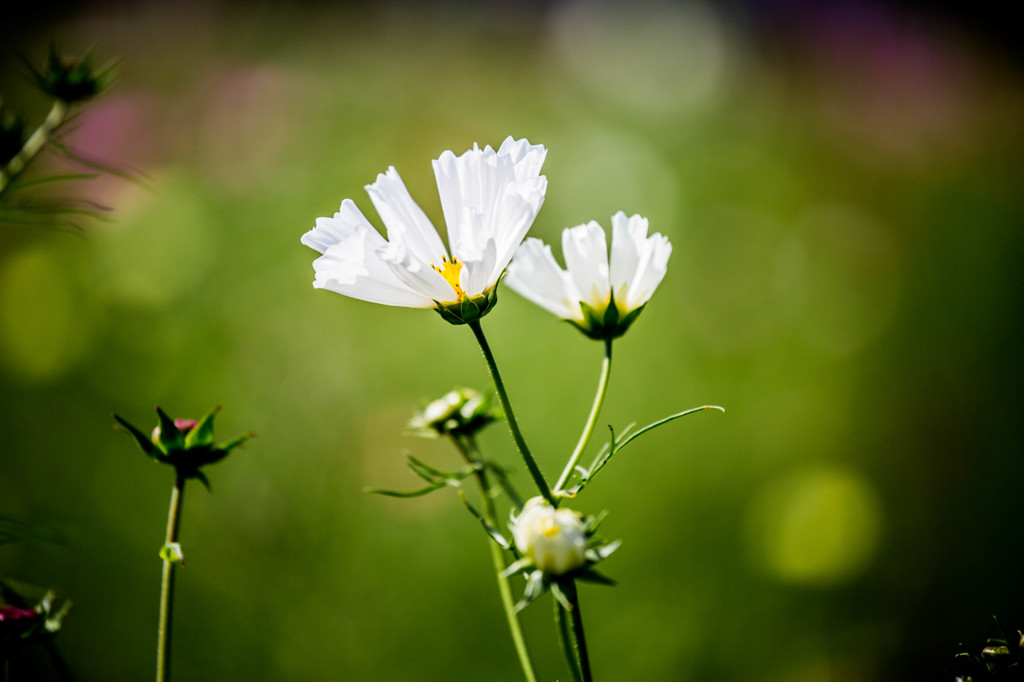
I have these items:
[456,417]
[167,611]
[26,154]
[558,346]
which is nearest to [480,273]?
[456,417]

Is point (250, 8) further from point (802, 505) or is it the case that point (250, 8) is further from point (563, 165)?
point (802, 505)

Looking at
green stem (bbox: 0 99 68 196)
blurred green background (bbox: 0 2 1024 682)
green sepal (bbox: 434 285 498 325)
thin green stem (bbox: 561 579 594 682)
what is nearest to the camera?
thin green stem (bbox: 561 579 594 682)

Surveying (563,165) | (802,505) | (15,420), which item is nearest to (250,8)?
(563,165)

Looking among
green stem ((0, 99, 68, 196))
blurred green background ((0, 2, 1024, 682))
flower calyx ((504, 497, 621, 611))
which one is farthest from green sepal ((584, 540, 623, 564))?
blurred green background ((0, 2, 1024, 682))

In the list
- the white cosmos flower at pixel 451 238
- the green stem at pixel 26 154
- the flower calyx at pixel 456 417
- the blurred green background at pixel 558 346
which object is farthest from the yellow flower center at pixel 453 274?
the blurred green background at pixel 558 346

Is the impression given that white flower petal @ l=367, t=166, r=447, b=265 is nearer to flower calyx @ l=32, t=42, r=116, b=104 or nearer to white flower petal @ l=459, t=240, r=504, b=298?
white flower petal @ l=459, t=240, r=504, b=298

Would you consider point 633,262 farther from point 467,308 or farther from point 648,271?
point 467,308

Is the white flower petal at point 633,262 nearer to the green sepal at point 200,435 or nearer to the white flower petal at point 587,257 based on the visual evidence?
the white flower petal at point 587,257
